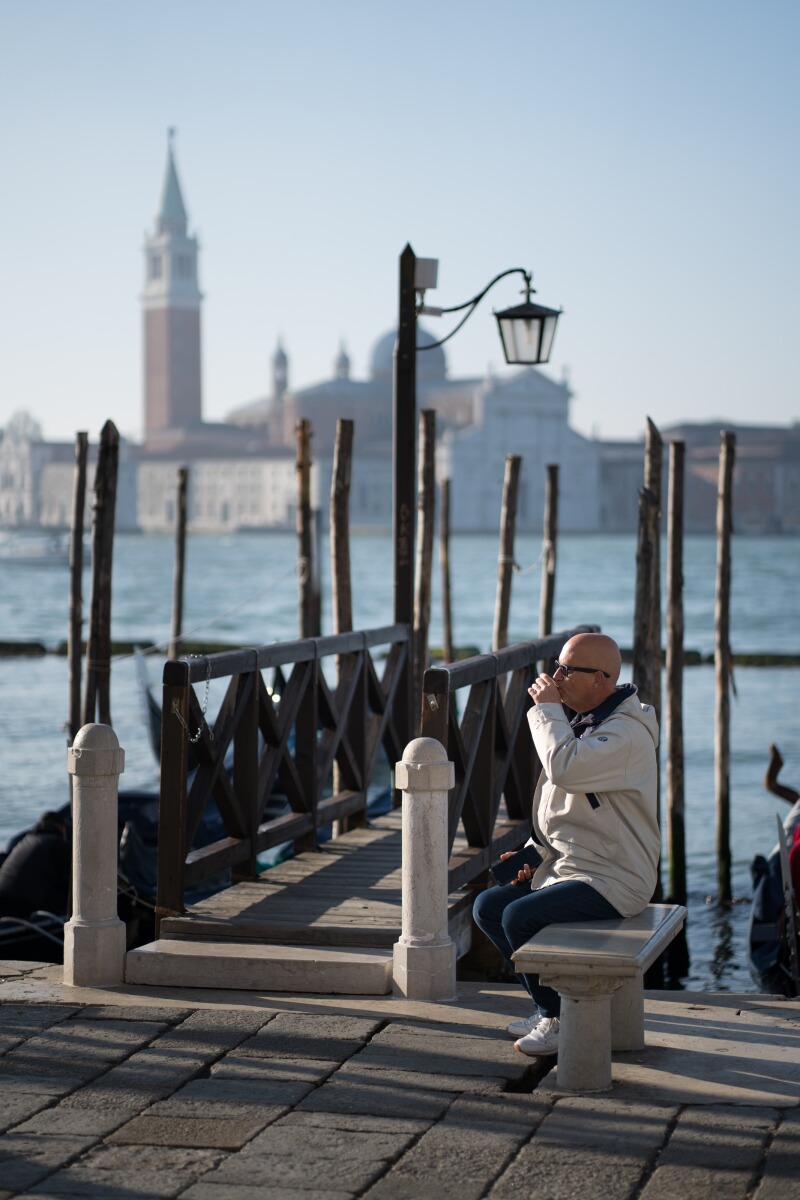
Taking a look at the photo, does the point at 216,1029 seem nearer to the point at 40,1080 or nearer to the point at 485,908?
the point at 40,1080

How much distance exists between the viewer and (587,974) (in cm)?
304

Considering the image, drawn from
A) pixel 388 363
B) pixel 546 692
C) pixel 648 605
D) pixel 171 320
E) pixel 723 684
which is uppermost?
pixel 171 320

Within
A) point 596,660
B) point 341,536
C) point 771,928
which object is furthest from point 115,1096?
point 341,536

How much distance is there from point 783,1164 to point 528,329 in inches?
160

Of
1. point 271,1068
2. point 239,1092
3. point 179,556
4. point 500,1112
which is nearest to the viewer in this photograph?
point 500,1112

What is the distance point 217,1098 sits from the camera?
10.0ft

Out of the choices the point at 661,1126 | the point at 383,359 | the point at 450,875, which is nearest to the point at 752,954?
the point at 450,875

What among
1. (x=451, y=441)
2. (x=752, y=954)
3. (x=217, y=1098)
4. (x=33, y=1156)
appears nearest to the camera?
(x=33, y=1156)

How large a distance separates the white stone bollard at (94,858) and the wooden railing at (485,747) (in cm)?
82

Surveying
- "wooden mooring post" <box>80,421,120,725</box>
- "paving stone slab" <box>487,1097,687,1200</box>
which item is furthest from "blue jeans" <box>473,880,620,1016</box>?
"wooden mooring post" <box>80,421,120,725</box>

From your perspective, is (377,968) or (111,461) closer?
(377,968)

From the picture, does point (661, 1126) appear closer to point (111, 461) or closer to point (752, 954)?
point (752, 954)

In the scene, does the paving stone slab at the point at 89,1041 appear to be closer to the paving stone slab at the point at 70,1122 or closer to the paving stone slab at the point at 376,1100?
the paving stone slab at the point at 70,1122

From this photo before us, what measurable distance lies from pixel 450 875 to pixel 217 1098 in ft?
5.78
